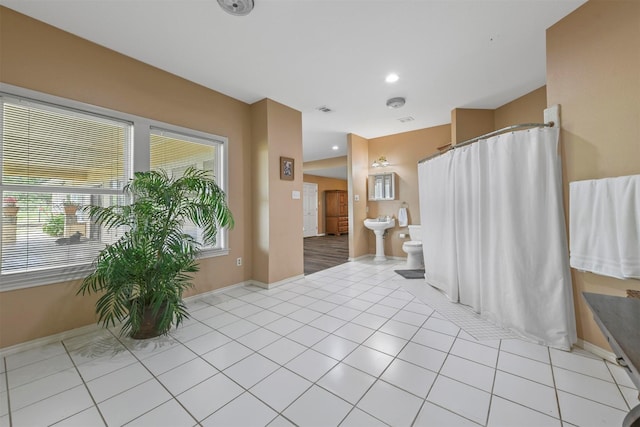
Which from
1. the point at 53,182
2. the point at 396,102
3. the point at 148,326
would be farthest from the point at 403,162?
the point at 53,182

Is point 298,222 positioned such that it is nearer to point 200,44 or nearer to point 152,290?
point 152,290

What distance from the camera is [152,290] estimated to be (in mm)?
2107

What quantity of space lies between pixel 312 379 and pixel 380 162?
4.53 metres

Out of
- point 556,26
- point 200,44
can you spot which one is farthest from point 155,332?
point 556,26

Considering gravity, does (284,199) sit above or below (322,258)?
above

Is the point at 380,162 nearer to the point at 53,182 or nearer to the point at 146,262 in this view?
the point at 146,262

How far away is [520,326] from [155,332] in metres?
3.12

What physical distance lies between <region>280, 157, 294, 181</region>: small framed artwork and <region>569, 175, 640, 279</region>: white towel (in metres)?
3.04

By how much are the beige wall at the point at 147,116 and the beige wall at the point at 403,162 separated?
2.23 meters

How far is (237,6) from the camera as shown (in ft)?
6.14

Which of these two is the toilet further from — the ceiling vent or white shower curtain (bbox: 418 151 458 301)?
the ceiling vent

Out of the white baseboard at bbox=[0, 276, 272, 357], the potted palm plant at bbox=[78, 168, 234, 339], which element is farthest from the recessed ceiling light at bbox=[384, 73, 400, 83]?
the white baseboard at bbox=[0, 276, 272, 357]

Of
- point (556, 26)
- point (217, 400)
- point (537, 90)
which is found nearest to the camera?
point (217, 400)

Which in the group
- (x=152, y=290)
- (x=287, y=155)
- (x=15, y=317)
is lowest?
(x=15, y=317)
